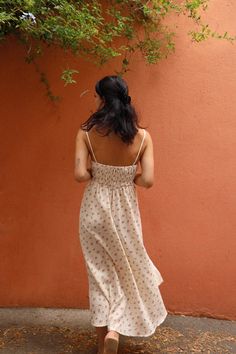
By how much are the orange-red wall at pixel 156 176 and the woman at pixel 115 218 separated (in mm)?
655

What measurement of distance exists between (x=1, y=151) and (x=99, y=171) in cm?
102

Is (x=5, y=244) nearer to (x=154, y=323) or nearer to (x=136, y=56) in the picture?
(x=154, y=323)

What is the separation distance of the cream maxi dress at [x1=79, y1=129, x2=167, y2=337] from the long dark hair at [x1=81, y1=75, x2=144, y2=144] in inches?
6.3

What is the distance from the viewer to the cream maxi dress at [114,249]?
3.00 meters

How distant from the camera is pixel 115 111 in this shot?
286 centimetres

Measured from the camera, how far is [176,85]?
11.9 feet

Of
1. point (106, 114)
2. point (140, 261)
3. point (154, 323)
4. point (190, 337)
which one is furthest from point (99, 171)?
point (190, 337)

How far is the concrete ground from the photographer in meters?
3.29

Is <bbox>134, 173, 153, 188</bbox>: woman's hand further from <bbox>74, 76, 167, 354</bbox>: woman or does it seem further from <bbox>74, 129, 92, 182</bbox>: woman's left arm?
<bbox>74, 129, 92, 182</bbox>: woman's left arm

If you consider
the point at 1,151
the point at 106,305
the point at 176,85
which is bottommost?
the point at 106,305

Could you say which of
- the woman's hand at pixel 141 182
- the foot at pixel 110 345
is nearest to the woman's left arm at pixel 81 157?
the woman's hand at pixel 141 182

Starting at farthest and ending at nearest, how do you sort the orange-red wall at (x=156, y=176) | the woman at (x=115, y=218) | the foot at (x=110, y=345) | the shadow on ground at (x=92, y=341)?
the orange-red wall at (x=156, y=176) < the shadow on ground at (x=92, y=341) < the woman at (x=115, y=218) < the foot at (x=110, y=345)

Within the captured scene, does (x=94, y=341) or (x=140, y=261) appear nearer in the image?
(x=140, y=261)

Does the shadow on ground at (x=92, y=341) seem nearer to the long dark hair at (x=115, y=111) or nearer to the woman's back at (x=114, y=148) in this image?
the woman's back at (x=114, y=148)
